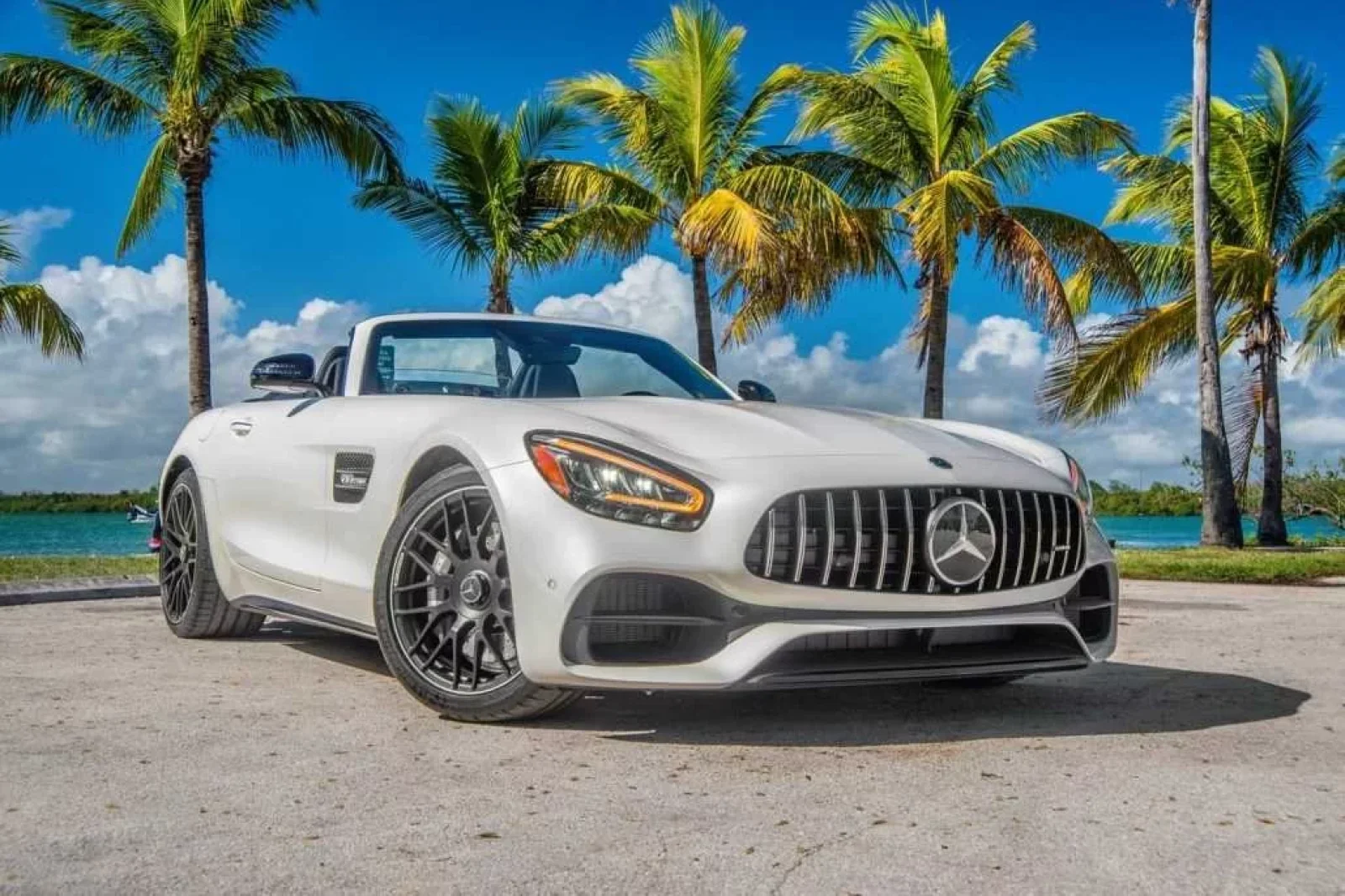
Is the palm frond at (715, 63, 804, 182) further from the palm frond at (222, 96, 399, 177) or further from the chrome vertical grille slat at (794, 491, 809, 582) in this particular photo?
the chrome vertical grille slat at (794, 491, 809, 582)

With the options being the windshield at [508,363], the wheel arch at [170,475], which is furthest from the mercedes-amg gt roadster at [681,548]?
the wheel arch at [170,475]

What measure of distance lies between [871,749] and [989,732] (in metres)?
0.53

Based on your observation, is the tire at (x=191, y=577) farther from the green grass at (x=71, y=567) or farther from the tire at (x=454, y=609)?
the green grass at (x=71, y=567)

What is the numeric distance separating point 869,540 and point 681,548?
587 millimetres

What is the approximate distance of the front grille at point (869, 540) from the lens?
402cm

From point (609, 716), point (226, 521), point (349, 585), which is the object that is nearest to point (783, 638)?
point (609, 716)

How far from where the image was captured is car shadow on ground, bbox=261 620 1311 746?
171 inches

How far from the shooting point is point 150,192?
2084cm

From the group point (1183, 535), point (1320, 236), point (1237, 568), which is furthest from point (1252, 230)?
point (1183, 535)

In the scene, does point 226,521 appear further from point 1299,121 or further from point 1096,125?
point 1299,121

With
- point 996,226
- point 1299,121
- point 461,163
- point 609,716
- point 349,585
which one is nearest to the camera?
point 609,716

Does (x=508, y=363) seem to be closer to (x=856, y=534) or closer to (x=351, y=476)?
(x=351, y=476)

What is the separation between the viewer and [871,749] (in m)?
4.12

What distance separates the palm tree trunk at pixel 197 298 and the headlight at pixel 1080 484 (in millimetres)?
16407
